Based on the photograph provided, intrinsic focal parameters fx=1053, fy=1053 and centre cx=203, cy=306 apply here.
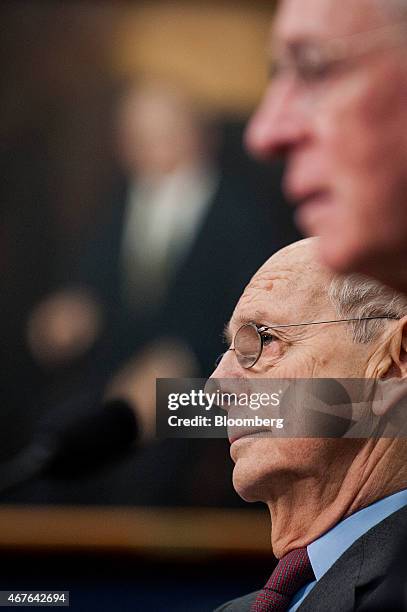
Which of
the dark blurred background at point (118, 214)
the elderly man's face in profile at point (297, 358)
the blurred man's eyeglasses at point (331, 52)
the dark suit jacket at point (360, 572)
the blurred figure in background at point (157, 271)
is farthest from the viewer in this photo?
the dark blurred background at point (118, 214)

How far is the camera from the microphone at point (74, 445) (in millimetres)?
1293

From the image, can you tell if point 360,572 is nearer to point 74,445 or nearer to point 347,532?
point 347,532

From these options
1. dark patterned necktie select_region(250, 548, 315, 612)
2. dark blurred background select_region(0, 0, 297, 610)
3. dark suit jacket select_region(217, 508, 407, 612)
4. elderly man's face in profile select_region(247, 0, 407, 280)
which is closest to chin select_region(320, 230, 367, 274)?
elderly man's face in profile select_region(247, 0, 407, 280)

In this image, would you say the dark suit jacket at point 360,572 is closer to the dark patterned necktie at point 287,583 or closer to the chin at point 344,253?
the dark patterned necktie at point 287,583

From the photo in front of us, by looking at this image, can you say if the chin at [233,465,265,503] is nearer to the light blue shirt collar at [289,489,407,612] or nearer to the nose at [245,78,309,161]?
the light blue shirt collar at [289,489,407,612]

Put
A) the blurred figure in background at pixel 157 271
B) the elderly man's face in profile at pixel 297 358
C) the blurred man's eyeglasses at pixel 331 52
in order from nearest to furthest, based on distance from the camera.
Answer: the blurred man's eyeglasses at pixel 331 52 < the elderly man's face in profile at pixel 297 358 < the blurred figure in background at pixel 157 271

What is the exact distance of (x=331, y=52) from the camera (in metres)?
0.76

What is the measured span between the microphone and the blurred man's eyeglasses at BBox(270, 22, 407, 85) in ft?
2.09

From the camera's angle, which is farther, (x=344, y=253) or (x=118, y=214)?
(x=118, y=214)

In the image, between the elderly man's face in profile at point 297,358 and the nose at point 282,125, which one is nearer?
the nose at point 282,125

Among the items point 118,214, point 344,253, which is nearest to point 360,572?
point 344,253

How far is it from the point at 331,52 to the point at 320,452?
710 mm

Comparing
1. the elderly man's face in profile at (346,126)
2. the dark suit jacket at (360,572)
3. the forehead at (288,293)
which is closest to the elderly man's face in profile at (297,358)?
the forehead at (288,293)

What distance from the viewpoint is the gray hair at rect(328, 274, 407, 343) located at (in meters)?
1.33
